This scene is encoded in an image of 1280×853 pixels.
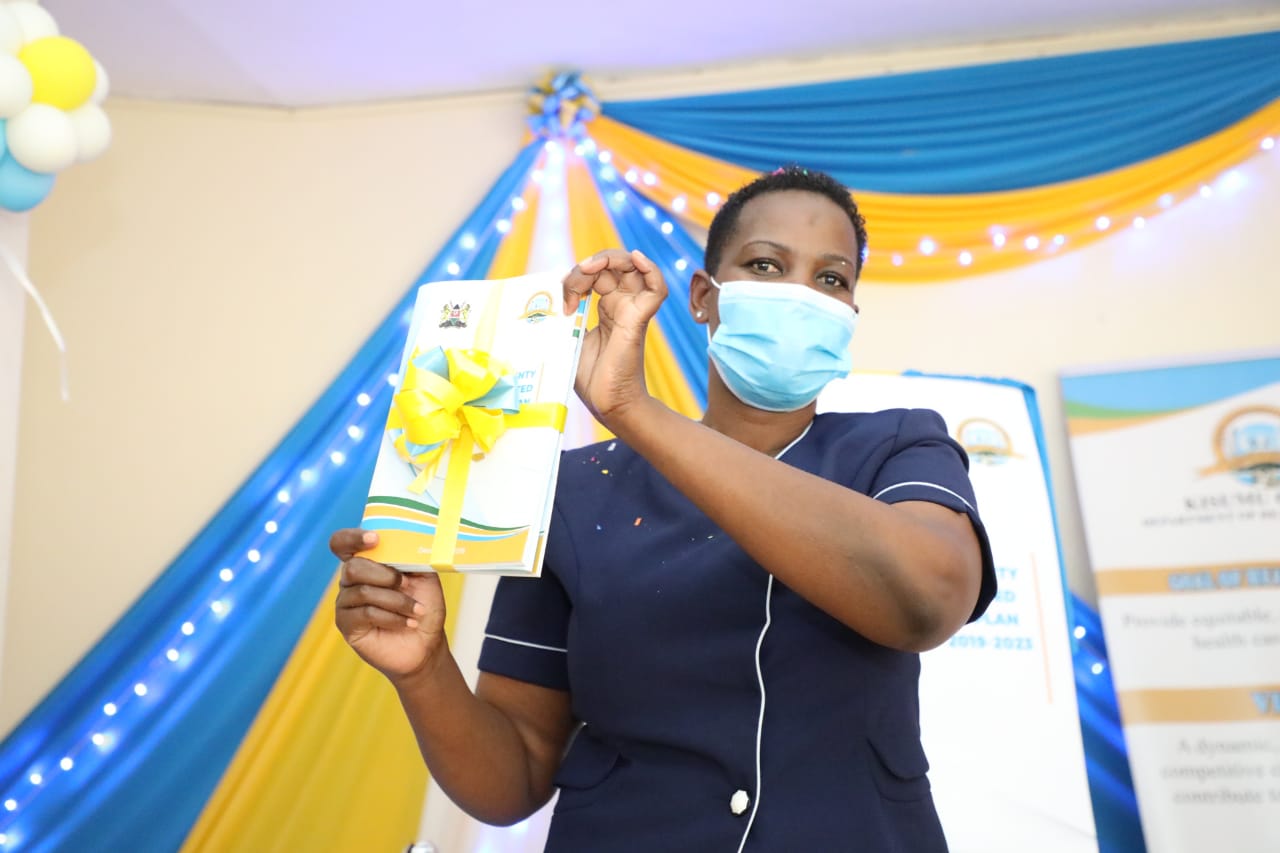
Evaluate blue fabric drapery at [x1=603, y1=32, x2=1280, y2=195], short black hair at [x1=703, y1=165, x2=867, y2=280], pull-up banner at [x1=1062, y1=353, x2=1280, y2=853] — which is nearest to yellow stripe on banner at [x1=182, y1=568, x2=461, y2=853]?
short black hair at [x1=703, y1=165, x2=867, y2=280]

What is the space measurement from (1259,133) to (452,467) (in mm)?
2703

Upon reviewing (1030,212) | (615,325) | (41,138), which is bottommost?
(615,325)

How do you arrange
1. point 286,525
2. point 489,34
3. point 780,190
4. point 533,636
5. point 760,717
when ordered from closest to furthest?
1. point 760,717
2. point 533,636
3. point 780,190
4. point 286,525
5. point 489,34

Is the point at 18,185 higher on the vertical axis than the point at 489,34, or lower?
lower

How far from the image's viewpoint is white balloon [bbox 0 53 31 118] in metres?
2.02

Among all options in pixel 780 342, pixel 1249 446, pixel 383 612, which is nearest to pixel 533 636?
pixel 383 612

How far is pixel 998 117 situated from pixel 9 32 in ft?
7.83

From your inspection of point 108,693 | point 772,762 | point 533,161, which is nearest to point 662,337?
point 533,161

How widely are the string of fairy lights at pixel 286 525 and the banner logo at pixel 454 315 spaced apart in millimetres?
1574

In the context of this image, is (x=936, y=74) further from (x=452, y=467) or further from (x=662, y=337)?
(x=452, y=467)

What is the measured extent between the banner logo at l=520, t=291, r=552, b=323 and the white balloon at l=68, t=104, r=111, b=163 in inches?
57.3

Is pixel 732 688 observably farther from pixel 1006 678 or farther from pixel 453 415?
pixel 1006 678

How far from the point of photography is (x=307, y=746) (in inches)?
96.9

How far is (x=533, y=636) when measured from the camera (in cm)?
139
